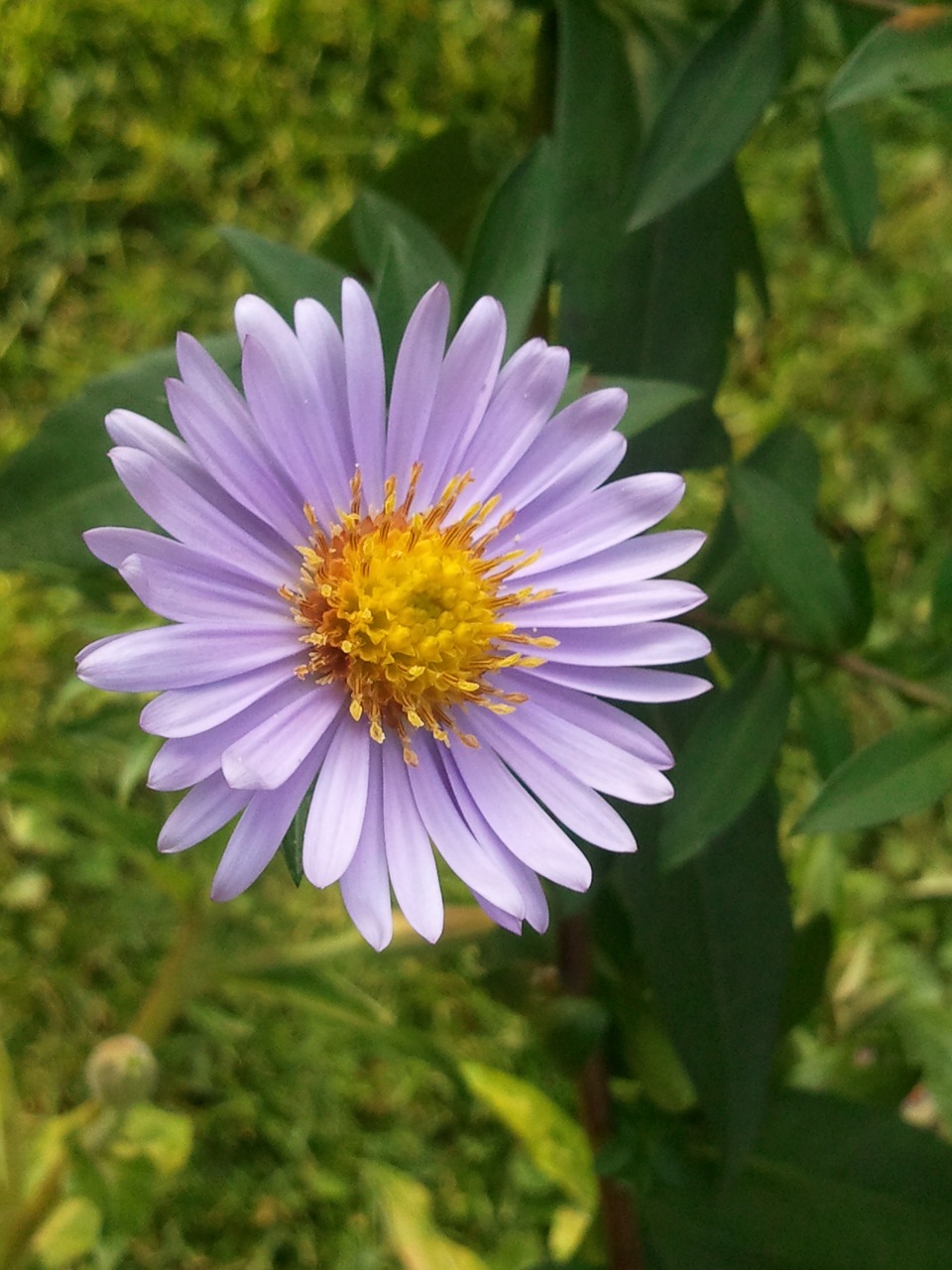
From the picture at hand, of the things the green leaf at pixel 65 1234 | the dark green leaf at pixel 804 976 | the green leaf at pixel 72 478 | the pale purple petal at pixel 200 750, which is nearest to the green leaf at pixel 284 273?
the green leaf at pixel 72 478

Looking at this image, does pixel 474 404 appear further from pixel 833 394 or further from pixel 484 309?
pixel 833 394

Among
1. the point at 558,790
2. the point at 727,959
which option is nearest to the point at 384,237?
the point at 558,790

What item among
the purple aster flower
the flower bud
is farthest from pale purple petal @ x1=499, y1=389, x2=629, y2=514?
the flower bud

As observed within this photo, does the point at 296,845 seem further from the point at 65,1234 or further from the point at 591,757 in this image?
the point at 65,1234

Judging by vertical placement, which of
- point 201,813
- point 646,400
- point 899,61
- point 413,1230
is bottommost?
point 413,1230

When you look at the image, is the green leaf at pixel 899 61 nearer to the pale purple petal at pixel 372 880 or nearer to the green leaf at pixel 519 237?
the green leaf at pixel 519 237

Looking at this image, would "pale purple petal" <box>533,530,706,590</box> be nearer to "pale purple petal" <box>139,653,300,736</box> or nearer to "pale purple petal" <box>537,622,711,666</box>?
"pale purple petal" <box>537,622,711,666</box>

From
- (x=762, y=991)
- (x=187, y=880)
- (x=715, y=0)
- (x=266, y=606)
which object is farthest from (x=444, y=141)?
(x=762, y=991)
